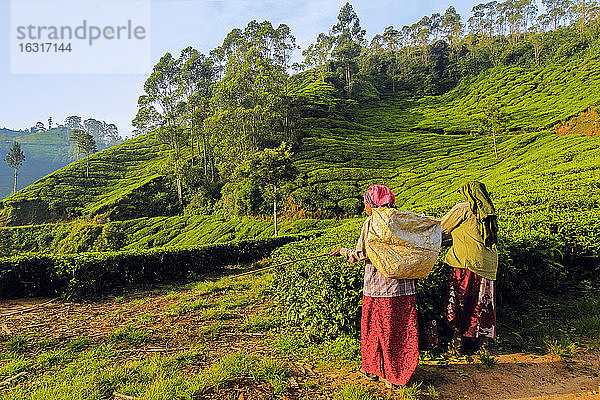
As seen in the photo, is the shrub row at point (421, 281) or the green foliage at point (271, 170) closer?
the shrub row at point (421, 281)

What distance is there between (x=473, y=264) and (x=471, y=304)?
0.40 metres

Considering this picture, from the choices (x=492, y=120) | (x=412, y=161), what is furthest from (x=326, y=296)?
(x=492, y=120)

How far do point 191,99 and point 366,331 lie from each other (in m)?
39.8

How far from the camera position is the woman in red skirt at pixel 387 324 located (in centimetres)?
286

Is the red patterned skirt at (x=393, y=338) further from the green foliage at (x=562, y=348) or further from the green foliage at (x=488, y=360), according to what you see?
the green foliage at (x=562, y=348)

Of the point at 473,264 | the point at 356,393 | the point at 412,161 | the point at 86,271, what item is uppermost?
the point at 412,161

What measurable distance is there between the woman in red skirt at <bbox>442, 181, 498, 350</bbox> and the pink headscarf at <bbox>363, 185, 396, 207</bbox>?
735mm

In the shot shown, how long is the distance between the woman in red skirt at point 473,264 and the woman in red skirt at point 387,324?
691mm

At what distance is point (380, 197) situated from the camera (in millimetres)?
2967

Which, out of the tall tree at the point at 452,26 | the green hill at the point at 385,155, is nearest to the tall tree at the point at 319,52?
the green hill at the point at 385,155

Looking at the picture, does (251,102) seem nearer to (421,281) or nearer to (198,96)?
(198,96)

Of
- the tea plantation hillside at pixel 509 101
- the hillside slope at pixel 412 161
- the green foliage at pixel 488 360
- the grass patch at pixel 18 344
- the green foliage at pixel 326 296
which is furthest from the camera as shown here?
the tea plantation hillside at pixel 509 101

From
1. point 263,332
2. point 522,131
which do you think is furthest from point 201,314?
point 522,131

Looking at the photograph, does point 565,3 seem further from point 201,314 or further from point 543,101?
point 201,314
